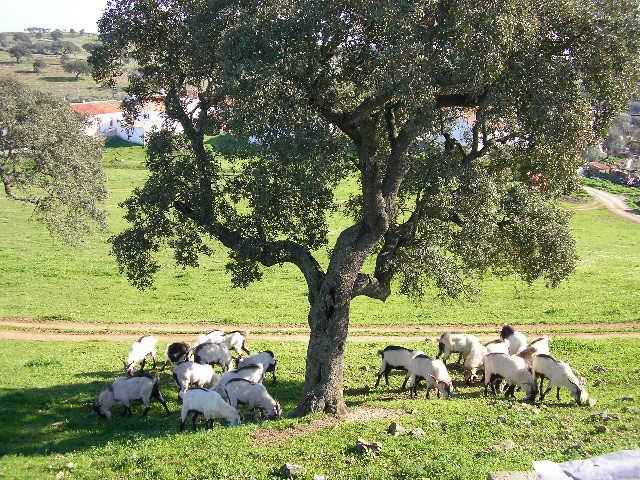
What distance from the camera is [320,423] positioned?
17.2 m

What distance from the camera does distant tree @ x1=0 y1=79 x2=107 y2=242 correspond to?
31625 mm

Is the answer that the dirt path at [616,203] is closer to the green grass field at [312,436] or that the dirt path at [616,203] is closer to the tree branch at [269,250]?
the green grass field at [312,436]

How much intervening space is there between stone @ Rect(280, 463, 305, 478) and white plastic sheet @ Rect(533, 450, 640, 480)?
592 cm

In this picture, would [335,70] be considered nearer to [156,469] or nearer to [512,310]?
[156,469]

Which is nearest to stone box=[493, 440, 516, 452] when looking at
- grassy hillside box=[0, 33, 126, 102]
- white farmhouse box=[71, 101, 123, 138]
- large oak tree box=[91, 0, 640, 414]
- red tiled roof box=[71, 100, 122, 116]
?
large oak tree box=[91, 0, 640, 414]

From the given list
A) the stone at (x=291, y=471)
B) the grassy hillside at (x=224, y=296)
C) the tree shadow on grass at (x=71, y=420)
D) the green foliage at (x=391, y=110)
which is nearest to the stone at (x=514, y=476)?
the stone at (x=291, y=471)

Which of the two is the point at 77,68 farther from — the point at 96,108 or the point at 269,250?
the point at 269,250

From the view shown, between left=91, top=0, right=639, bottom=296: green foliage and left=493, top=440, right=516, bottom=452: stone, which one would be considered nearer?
left=493, top=440, right=516, bottom=452: stone

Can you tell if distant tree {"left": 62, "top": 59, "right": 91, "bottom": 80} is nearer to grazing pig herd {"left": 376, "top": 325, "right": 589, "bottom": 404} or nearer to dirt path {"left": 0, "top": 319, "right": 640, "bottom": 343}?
→ dirt path {"left": 0, "top": 319, "right": 640, "bottom": 343}

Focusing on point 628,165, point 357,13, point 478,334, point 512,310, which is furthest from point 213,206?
point 628,165

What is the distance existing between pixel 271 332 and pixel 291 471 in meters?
17.6

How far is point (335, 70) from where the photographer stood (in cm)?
1755

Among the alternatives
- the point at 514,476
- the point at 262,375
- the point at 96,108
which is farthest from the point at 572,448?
the point at 96,108

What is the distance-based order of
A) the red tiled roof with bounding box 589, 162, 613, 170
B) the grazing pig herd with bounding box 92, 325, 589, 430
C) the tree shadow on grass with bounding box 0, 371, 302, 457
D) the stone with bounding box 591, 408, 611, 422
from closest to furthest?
the stone with bounding box 591, 408, 611, 422 → the tree shadow on grass with bounding box 0, 371, 302, 457 → the grazing pig herd with bounding box 92, 325, 589, 430 → the red tiled roof with bounding box 589, 162, 613, 170
